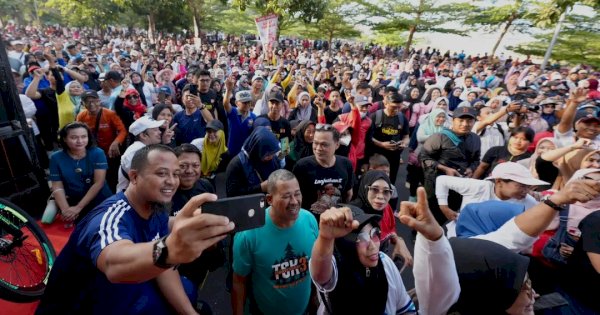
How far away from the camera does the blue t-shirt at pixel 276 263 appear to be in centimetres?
231

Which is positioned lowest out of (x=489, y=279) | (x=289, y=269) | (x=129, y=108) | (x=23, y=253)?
(x=23, y=253)

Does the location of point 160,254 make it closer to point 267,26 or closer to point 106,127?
point 106,127

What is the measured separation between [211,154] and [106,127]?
1.79 metres

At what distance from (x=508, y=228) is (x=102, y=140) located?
5214mm

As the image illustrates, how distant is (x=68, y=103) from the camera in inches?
220

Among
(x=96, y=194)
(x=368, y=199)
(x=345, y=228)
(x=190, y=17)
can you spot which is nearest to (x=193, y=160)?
(x=96, y=194)

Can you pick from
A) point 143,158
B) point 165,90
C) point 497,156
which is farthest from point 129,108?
point 497,156

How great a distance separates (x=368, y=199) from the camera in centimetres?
311

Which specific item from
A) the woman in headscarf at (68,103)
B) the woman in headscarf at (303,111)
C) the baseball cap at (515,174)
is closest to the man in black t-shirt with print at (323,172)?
the baseball cap at (515,174)

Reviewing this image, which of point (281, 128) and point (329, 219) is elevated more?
point (329, 219)

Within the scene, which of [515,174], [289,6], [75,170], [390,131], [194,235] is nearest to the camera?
[194,235]

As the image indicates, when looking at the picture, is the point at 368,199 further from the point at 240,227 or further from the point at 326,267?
the point at 240,227

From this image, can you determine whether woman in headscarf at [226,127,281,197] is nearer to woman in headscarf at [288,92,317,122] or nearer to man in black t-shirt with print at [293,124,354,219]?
man in black t-shirt with print at [293,124,354,219]

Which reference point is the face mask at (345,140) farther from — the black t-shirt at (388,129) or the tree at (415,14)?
the tree at (415,14)
